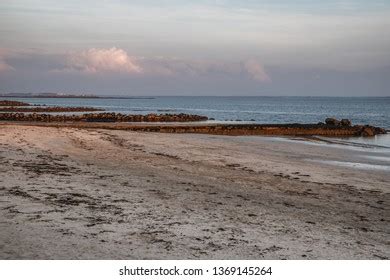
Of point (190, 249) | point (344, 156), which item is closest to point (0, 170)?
point (190, 249)

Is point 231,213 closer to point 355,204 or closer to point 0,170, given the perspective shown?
point 355,204

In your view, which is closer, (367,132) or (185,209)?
(185,209)

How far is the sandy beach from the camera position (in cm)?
689

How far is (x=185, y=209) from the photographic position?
372 inches

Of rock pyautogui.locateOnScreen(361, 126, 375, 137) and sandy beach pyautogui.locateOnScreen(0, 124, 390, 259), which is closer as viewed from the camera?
sandy beach pyautogui.locateOnScreen(0, 124, 390, 259)

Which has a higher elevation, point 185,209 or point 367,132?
point 367,132

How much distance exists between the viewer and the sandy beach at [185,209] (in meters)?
6.89

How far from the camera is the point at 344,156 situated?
2330 centimetres

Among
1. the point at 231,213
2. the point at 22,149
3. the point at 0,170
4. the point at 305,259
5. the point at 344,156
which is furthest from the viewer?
the point at 344,156

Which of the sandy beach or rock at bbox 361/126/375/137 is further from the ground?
rock at bbox 361/126/375/137

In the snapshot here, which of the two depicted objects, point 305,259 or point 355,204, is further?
point 355,204

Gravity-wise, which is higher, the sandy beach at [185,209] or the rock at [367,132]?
the rock at [367,132]

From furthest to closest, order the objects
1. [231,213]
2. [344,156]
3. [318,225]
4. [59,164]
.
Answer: [344,156] → [59,164] → [231,213] → [318,225]

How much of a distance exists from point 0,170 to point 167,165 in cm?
604
